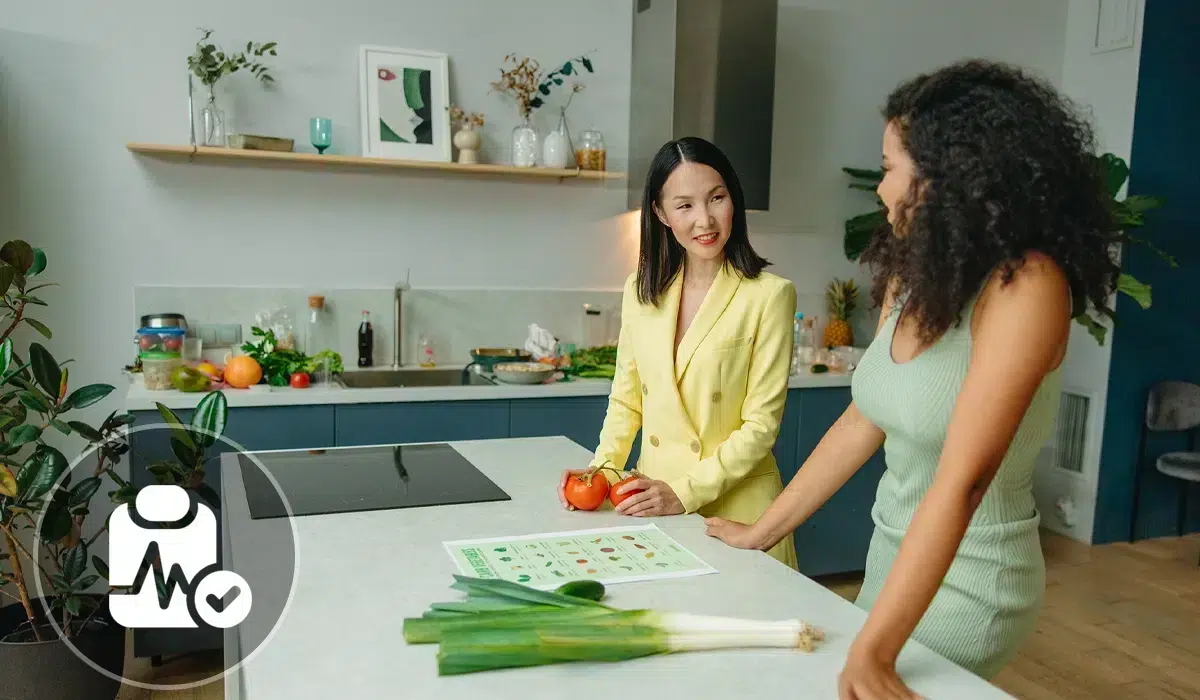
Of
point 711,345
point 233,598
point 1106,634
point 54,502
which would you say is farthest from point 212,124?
point 1106,634

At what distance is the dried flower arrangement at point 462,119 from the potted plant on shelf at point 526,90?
15 cm

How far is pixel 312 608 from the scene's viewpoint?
1.30 m

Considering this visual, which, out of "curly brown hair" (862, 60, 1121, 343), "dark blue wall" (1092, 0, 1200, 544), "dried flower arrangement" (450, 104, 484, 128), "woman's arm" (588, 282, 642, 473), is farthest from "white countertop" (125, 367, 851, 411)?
"dark blue wall" (1092, 0, 1200, 544)

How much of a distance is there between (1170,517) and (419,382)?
12.6 feet

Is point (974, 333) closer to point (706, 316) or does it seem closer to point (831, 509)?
point (706, 316)

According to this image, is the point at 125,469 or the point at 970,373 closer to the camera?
the point at 970,373

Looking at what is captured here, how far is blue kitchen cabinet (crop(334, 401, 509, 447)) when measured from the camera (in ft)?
10.6

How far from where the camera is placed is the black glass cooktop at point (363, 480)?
71.1 inches

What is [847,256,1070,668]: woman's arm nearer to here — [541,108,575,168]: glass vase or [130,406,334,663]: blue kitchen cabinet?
[130,406,334,663]: blue kitchen cabinet

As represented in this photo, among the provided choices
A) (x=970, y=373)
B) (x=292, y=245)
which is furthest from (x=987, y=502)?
(x=292, y=245)

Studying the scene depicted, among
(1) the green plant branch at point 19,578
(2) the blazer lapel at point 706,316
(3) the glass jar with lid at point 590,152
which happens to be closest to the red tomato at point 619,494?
(2) the blazer lapel at point 706,316

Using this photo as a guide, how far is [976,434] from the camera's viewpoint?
114cm

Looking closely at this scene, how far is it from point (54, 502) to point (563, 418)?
5.48 ft

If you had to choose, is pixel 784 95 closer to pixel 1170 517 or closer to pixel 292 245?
pixel 292 245
